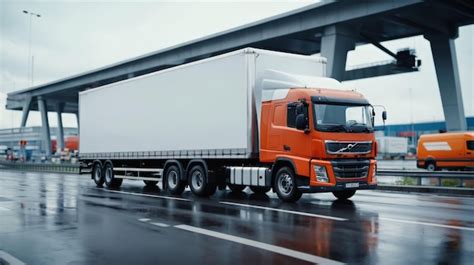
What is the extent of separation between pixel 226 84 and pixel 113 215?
5590mm

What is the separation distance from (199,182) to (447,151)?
2079 centimetres

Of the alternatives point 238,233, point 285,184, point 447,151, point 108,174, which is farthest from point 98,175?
point 447,151

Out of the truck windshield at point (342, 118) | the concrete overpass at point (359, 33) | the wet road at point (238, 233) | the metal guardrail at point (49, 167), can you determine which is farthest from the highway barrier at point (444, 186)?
the metal guardrail at point (49, 167)

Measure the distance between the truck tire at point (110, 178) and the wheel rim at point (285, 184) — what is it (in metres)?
9.27

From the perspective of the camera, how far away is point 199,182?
16.2 meters

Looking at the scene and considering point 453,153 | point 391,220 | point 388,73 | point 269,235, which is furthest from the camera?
point 388,73

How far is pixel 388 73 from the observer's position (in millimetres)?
44031

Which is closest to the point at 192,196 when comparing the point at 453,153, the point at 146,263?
the point at 146,263

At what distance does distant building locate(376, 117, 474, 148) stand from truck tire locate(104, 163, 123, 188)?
75.4 meters

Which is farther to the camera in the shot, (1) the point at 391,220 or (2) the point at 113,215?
(2) the point at 113,215

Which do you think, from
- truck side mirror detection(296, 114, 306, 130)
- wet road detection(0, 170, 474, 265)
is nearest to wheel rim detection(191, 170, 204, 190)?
wet road detection(0, 170, 474, 265)

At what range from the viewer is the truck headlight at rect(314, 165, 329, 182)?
42.1 ft

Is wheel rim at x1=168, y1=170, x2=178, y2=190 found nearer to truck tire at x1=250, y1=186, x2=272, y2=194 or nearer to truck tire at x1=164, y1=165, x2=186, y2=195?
truck tire at x1=164, y1=165, x2=186, y2=195

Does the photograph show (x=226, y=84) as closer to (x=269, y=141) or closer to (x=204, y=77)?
(x=204, y=77)
